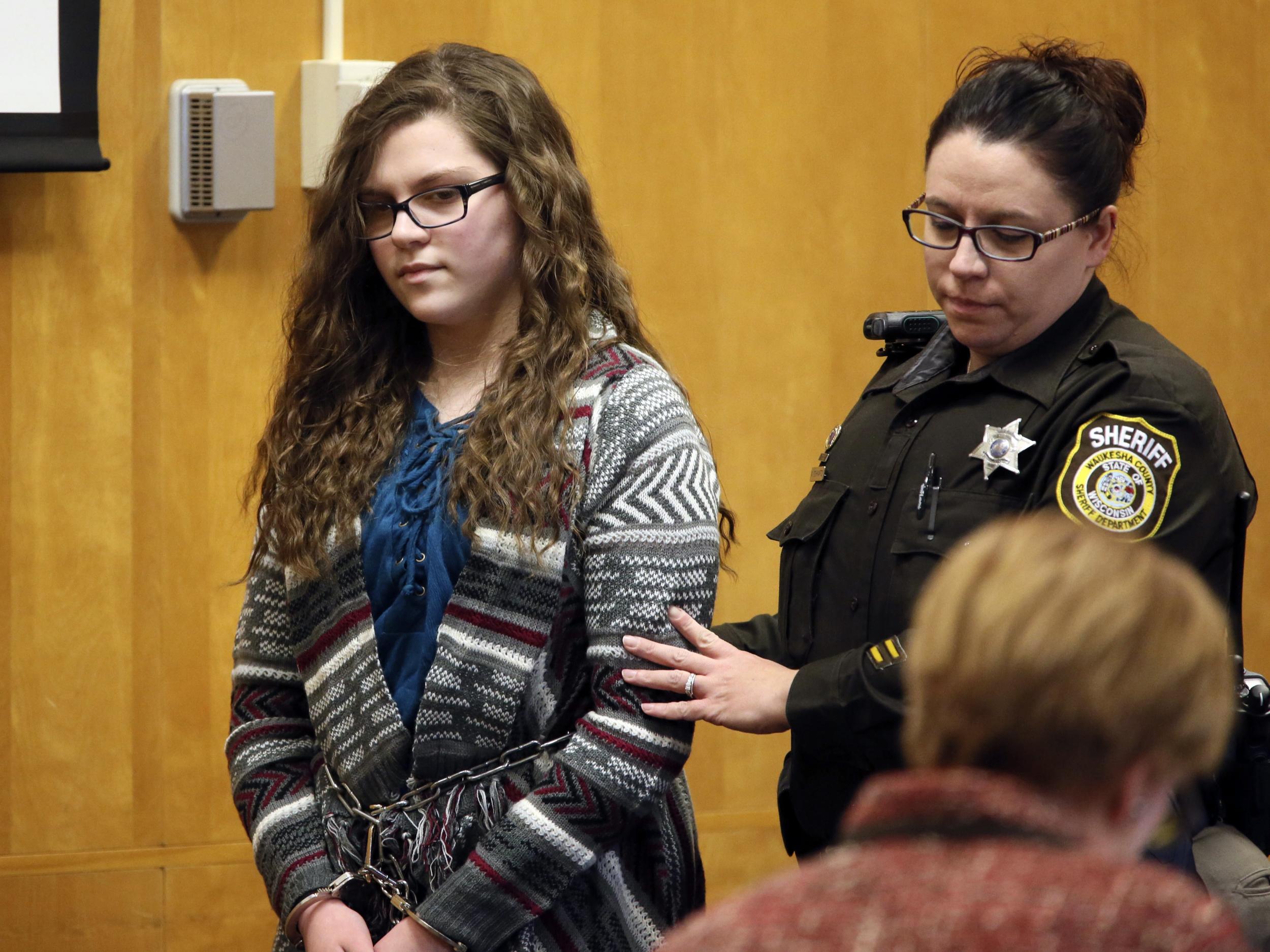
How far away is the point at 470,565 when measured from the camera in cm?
164

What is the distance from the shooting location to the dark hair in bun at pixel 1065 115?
68.0 inches

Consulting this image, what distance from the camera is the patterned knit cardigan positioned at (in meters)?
1.59

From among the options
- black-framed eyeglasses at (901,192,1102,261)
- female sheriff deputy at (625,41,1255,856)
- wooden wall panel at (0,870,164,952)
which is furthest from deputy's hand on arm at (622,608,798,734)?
wooden wall panel at (0,870,164,952)

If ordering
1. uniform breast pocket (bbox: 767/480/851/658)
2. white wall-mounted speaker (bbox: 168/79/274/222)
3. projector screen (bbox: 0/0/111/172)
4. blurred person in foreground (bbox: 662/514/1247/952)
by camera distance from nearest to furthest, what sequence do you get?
blurred person in foreground (bbox: 662/514/1247/952) < uniform breast pocket (bbox: 767/480/851/658) < projector screen (bbox: 0/0/111/172) < white wall-mounted speaker (bbox: 168/79/274/222)

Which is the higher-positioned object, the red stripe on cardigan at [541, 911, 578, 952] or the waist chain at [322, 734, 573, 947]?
the waist chain at [322, 734, 573, 947]

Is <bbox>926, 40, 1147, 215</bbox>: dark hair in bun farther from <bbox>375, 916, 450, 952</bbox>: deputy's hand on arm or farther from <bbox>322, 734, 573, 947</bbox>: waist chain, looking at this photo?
<bbox>375, 916, 450, 952</bbox>: deputy's hand on arm

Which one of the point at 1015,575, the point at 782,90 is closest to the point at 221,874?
the point at 782,90

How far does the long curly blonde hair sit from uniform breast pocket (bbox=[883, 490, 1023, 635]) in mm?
219

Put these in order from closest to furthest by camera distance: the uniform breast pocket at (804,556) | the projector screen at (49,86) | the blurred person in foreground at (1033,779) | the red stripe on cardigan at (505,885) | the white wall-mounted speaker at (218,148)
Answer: the blurred person in foreground at (1033,779) → the red stripe on cardigan at (505,885) → the uniform breast pocket at (804,556) → the projector screen at (49,86) → the white wall-mounted speaker at (218,148)

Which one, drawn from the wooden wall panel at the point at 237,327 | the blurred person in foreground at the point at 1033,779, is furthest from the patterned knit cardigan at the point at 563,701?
the wooden wall panel at the point at 237,327

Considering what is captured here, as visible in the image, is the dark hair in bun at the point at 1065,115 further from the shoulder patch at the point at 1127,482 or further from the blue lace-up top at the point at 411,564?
the blue lace-up top at the point at 411,564

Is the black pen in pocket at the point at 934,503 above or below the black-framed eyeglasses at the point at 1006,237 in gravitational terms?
below

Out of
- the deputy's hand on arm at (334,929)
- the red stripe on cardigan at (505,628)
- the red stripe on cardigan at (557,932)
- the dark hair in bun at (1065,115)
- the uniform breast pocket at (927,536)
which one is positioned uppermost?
the dark hair in bun at (1065,115)

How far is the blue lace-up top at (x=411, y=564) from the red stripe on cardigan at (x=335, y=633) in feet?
0.04
